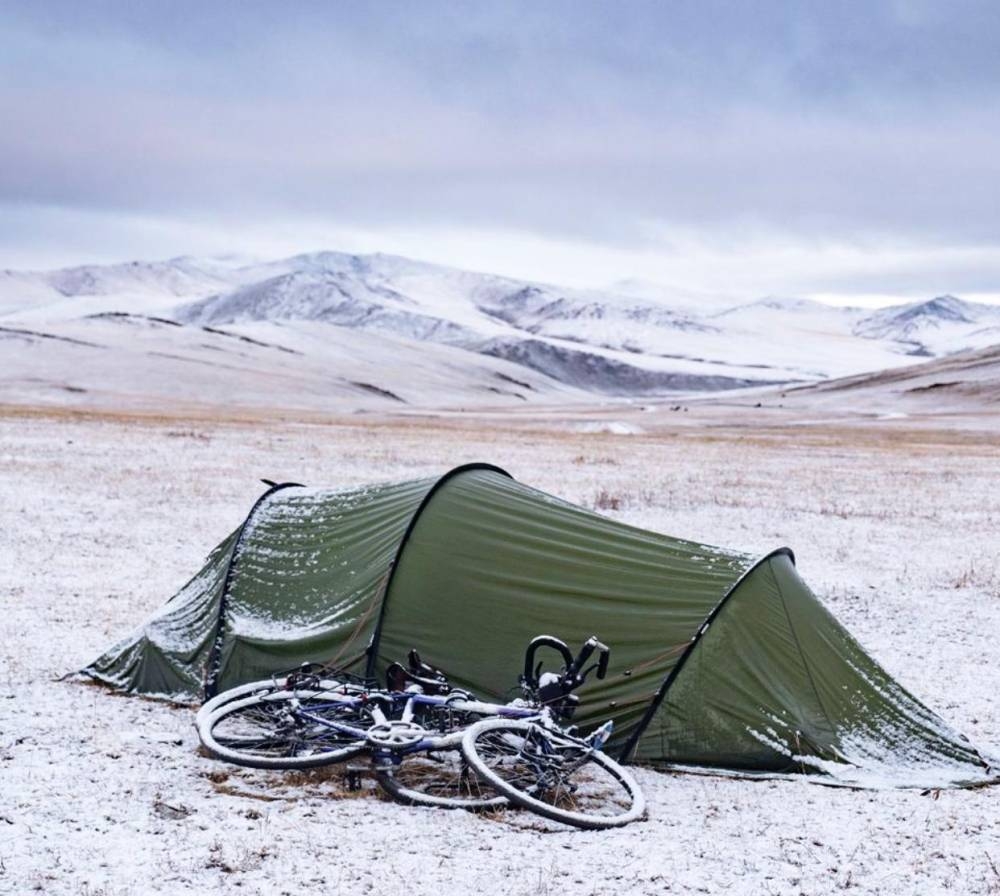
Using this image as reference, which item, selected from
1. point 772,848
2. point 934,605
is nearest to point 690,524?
point 934,605

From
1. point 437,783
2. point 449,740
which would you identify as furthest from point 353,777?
point 449,740

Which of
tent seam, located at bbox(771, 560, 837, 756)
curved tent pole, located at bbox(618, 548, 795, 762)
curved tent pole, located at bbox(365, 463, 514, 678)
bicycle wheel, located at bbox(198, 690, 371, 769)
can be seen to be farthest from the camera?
curved tent pole, located at bbox(365, 463, 514, 678)

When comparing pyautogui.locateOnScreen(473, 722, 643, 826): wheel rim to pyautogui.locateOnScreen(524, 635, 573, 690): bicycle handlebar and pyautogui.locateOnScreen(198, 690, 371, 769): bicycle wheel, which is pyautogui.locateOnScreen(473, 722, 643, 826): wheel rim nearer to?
pyautogui.locateOnScreen(524, 635, 573, 690): bicycle handlebar

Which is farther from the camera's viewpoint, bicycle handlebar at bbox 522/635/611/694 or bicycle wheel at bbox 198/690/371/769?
bicycle handlebar at bbox 522/635/611/694

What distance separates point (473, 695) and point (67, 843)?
335 centimetres

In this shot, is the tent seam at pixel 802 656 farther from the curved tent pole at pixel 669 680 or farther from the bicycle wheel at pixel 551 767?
the bicycle wheel at pixel 551 767

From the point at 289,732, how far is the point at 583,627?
2572 mm

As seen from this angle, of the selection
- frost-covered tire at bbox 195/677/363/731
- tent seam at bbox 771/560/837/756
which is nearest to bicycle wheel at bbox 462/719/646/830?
frost-covered tire at bbox 195/677/363/731

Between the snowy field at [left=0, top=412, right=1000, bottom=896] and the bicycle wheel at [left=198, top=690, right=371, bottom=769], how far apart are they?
23 cm

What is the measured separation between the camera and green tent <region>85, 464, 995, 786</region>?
377 inches

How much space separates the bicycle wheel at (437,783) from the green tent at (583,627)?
0.94 m

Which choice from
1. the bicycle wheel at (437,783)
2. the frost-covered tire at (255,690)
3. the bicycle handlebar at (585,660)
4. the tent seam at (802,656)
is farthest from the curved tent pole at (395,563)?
the tent seam at (802,656)

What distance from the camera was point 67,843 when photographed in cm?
A: 765

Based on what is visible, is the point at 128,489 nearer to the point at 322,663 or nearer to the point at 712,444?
the point at 322,663
